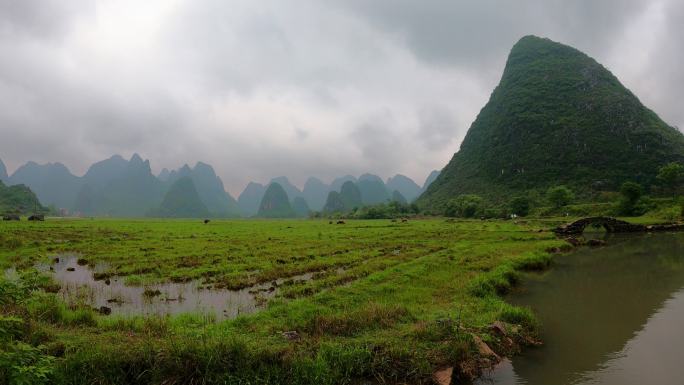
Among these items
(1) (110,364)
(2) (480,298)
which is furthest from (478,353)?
(1) (110,364)

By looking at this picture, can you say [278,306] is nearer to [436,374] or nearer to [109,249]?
[436,374]

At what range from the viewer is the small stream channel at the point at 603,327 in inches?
293

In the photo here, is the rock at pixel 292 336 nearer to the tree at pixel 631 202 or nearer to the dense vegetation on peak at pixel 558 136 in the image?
the tree at pixel 631 202

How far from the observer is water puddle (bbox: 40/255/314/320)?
11.1 m

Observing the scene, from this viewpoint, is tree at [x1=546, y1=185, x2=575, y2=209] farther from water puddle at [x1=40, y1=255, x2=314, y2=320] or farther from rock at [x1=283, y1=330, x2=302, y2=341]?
rock at [x1=283, y1=330, x2=302, y2=341]

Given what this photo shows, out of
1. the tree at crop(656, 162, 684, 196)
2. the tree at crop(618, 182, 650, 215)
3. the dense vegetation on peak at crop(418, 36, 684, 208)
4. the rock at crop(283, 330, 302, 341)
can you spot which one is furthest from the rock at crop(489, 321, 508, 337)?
the dense vegetation on peak at crop(418, 36, 684, 208)

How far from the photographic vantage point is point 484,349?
26.2 ft

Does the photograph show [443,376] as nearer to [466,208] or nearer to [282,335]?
[282,335]

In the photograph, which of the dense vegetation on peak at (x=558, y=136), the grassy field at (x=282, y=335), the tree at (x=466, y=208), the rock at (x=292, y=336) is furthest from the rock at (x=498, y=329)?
the dense vegetation on peak at (x=558, y=136)

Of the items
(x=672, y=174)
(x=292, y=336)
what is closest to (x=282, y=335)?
(x=292, y=336)

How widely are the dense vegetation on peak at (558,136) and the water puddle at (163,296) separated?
102 metres

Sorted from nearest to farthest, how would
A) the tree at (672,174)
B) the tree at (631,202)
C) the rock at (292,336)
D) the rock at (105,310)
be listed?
the rock at (292,336)
the rock at (105,310)
the tree at (631,202)
the tree at (672,174)

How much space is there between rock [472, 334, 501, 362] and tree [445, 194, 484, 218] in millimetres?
74052

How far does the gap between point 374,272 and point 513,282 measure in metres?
6.33
